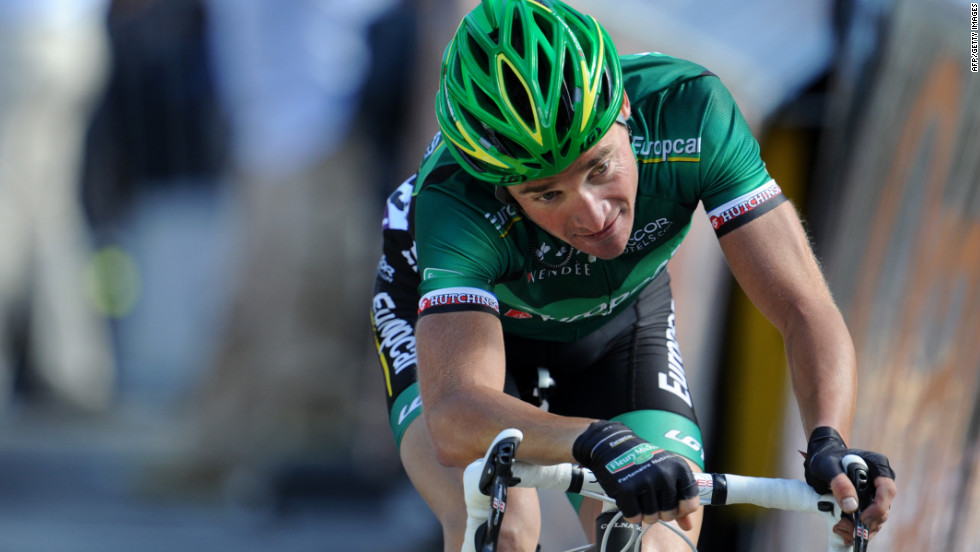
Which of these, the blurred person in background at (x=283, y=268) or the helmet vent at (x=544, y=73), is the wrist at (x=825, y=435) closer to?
the helmet vent at (x=544, y=73)

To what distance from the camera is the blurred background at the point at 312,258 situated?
4594 millimetres

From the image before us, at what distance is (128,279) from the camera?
33.1ft

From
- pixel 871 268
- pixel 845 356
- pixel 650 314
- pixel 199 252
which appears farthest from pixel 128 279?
pixel 845 356

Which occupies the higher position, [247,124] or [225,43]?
[225,43]

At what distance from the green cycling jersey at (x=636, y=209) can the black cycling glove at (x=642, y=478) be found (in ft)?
1.99

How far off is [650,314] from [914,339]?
1901 millimetres

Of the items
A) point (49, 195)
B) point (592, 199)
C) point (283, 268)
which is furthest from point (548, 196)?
point (49, 195)

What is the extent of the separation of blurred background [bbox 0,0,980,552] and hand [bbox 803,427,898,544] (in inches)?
78.9

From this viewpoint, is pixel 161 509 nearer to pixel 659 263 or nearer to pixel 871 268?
Result: pixel 871 268

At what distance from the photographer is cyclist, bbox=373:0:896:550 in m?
2.15

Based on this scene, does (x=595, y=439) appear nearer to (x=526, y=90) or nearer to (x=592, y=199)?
(x=592, y=199)

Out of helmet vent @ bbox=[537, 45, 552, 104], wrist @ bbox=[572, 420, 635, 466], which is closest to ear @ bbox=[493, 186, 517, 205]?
helmet vent @ bbox=[537, 45, 552, 104]

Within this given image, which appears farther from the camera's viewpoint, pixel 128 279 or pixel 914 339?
pixel 128 279

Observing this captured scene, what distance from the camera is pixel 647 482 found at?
1.89 metres
